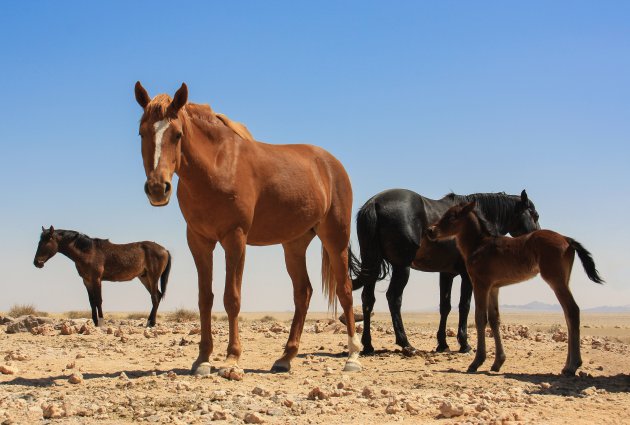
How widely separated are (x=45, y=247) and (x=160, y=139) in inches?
488

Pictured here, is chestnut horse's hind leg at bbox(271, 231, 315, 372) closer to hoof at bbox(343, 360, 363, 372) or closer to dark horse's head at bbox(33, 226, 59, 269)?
hoof at bbox(343, 360, 363, 372)

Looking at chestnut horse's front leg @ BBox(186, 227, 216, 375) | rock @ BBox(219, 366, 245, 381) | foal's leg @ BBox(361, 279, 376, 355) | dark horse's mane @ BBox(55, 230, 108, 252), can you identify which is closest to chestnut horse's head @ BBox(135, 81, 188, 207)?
chestnut horse's front leg @ BBox(186, 227, 216, 375)

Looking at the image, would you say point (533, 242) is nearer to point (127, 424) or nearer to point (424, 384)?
point (424, 384)

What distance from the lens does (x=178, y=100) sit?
779 centimetres

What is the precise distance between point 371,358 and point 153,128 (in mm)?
4892

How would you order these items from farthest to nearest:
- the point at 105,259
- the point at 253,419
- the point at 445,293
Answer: the point at 105,259 → the point at 445,293 → the point at 253,419

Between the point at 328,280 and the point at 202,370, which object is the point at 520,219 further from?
the point at 202,370

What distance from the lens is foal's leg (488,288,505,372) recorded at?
30.5 feet

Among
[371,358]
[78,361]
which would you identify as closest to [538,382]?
[371,358]

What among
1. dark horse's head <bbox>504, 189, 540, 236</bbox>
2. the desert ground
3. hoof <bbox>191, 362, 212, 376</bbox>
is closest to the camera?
the desert ground

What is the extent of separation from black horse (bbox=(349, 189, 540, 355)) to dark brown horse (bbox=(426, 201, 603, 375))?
1.10 m

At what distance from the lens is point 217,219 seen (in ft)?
26.5

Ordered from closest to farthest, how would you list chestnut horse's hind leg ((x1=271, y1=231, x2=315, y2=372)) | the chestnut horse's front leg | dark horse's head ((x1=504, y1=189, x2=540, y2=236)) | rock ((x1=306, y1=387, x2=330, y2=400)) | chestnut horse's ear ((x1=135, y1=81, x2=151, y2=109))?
1. rock ((x1=306, y1=387, x2=330, y2=400))
2. chestnut horse's ear ((x1=135, y1=81, x2=151, y2=109))
3. the chestnut horse's front leg
4. chestnut horse's hind leg ((x1=271, y1=231, x2=315, y2=372))
5. dark horse's head ((x1=504, y1=189, x2=540, y2=236))

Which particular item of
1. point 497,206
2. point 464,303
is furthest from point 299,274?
point 497,206
